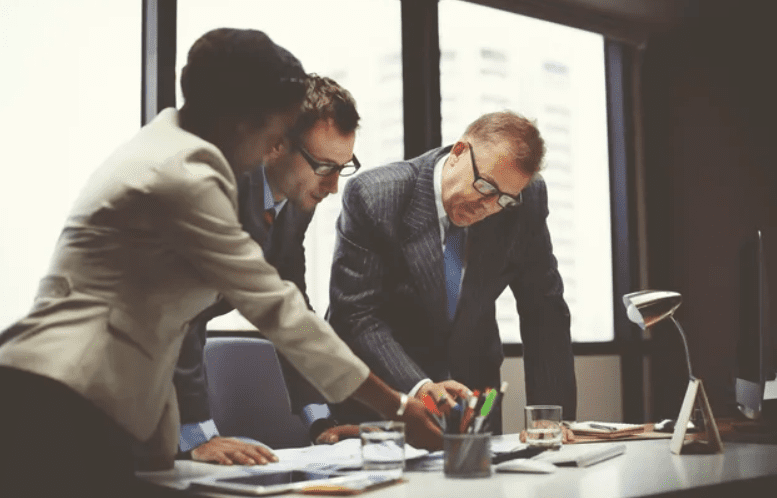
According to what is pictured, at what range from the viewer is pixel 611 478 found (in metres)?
1.35

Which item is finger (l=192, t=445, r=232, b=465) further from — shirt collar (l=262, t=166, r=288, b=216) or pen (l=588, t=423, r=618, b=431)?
pen (l=588, t=423, r=618, b=431)

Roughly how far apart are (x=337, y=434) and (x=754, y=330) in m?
1.08

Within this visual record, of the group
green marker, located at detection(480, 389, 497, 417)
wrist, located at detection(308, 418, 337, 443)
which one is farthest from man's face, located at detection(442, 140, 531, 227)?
green marker, located at detection(480, 389, 497, 417)

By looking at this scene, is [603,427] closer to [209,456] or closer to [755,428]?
[755,428]

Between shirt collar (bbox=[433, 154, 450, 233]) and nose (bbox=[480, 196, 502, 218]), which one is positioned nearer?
nose (bbox=[480, 196, 502, 218])

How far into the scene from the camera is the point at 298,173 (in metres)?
2.09

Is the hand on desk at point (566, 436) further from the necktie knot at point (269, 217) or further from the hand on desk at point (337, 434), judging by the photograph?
the necktie knot at point (269, 217)

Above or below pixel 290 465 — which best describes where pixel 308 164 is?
above

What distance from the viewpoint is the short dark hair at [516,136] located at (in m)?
2.12

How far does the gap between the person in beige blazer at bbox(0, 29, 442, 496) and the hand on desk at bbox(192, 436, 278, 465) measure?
273 mm

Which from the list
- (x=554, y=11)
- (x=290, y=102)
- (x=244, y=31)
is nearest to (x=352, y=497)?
(x=290, y=102)

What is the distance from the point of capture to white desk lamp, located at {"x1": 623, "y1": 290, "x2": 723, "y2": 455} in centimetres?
173

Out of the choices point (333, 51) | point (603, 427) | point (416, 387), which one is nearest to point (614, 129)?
point (333, 51)

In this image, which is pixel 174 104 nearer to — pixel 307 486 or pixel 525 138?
pixel 525 138
